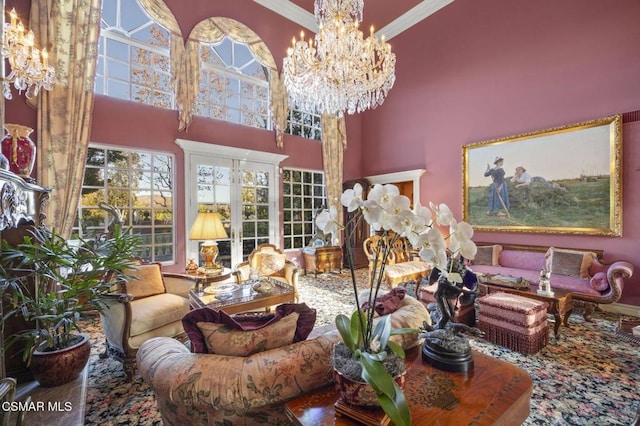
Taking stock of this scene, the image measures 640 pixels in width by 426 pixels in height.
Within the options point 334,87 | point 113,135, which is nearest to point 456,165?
point 334,87

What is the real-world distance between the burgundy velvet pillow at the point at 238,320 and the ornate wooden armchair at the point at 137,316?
1422 millimetres

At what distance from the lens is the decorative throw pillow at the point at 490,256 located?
4.66 meters

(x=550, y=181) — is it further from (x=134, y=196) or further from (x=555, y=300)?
(x=134, y=196)

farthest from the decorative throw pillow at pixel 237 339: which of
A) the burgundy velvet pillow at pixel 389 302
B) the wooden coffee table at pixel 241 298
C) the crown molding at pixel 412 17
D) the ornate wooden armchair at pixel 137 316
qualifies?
the crown molding at pixel 412 17

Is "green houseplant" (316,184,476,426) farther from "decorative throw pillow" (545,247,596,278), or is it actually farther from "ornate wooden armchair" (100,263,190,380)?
"decorative throw pillow" (545,247,596,278)

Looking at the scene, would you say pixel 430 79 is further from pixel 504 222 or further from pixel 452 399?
pixel 452 399

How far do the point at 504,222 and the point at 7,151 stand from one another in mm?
6457

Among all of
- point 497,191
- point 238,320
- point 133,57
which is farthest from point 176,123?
point 497,191

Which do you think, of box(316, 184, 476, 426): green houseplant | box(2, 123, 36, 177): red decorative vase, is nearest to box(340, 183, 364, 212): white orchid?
box(316, 184, 476, 426): green houseplant

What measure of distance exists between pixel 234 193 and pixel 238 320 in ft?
13.4

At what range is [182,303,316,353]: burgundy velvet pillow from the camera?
1.29 metres

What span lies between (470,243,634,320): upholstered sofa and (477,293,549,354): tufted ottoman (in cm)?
114

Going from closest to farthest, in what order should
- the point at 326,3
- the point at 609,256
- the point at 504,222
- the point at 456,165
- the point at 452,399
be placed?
1. the point at 452,399
2. the point at 326,3
3. the point at 609,256
4. the point at 504,222
5. the point at 456,165

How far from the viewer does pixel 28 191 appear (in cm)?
216
